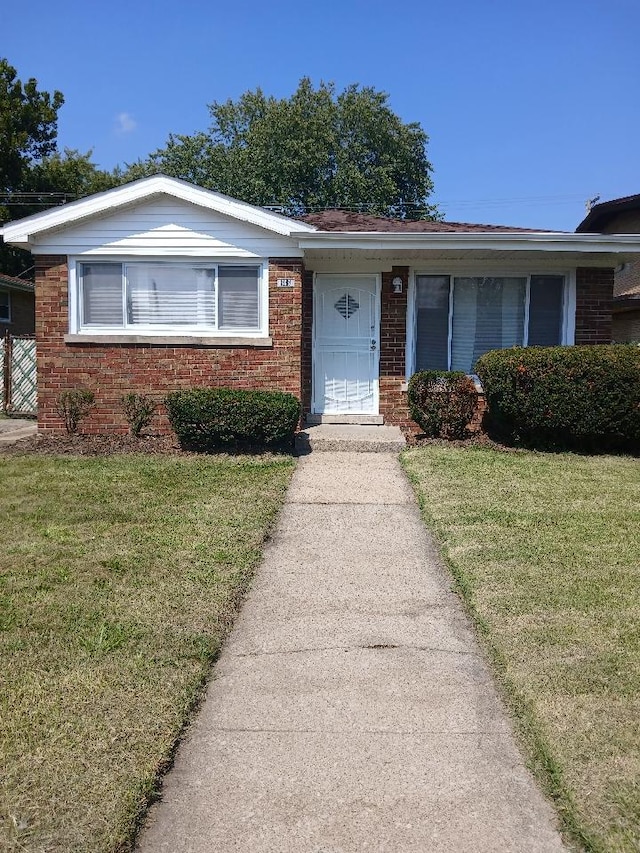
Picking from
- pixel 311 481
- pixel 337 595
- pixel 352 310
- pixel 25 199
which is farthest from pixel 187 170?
pixel 337 595

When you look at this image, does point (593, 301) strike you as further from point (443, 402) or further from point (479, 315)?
point (443, 402)

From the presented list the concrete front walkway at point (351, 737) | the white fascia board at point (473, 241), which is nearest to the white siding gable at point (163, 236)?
the white fascia board at point (473, 241)

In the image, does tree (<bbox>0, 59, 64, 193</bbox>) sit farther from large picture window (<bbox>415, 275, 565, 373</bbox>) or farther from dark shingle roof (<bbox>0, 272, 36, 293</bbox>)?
large picture window (<bbox>415, 275, 565, 373</bbox>)

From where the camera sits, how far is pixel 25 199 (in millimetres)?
31984

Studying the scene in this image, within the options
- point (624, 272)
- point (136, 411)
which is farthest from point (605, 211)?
point (136, 411)

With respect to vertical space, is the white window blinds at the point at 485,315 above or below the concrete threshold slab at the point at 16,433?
above

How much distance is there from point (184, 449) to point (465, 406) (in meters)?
4.02

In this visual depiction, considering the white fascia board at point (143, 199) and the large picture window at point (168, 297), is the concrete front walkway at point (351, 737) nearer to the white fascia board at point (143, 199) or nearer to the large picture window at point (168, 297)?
the large picture window at point (168, 297)

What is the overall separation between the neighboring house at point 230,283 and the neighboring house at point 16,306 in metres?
14.5

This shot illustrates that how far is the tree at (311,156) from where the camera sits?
3919 centimetres

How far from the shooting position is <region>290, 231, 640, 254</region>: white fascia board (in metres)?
10.5

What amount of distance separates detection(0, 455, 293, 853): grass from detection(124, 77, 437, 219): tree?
32583 mm

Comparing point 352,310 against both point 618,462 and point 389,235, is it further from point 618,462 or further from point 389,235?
point 618,462

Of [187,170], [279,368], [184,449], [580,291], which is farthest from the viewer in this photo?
[187,170]
